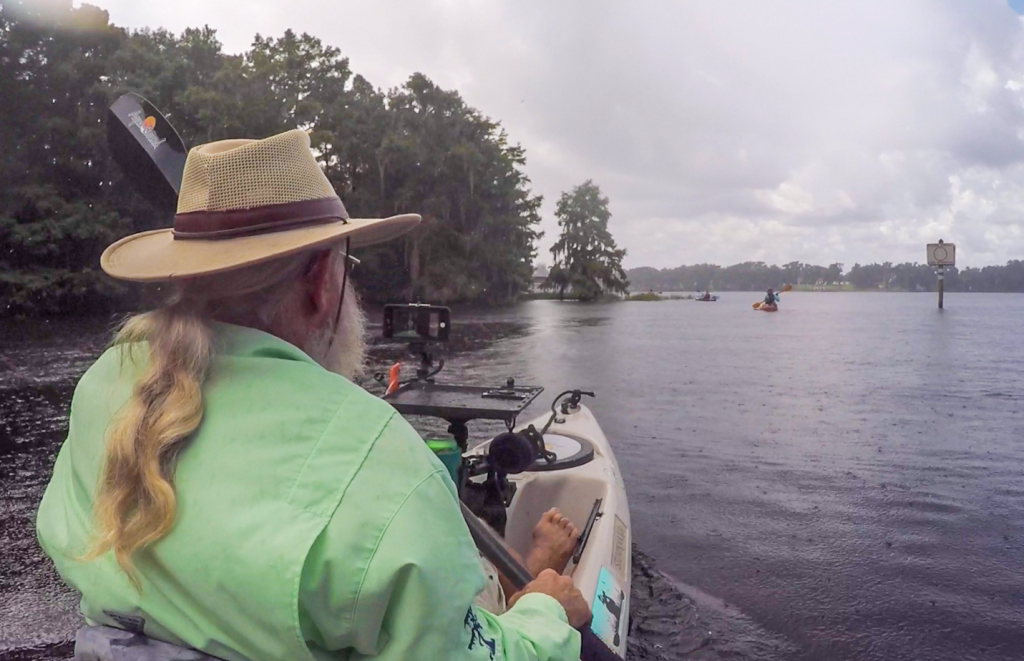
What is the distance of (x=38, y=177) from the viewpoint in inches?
1206

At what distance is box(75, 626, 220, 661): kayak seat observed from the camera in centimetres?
118

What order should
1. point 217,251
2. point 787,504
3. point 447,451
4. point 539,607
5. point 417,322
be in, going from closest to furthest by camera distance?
point 217,251
point 539,607
point 447,451
point 417,322
point 787,504

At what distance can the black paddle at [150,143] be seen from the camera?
9.16 feet

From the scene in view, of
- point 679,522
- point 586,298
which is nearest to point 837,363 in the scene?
point 679,522

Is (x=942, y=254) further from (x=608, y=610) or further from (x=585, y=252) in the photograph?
(x=608, y=610)

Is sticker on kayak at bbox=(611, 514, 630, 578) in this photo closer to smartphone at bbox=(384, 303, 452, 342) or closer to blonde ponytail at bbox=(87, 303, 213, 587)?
smartphone at bbox=(384, 303, 452, 342)

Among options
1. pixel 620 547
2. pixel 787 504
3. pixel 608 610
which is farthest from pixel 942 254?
pixel 608 610

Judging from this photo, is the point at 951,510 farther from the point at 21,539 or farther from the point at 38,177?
the point at 38,177

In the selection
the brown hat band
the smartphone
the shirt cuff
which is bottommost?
the shirt cuff

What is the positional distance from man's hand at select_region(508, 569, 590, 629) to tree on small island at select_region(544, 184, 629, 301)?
262ft

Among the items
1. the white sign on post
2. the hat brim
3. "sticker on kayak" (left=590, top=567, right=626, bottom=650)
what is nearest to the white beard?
the hat brim

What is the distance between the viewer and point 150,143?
282 cm

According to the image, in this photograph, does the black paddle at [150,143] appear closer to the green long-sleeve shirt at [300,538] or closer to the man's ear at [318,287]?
the man's ear at [318,287]

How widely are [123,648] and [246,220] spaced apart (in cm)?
73
